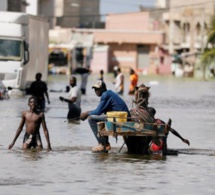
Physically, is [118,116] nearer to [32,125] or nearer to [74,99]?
[32,125]

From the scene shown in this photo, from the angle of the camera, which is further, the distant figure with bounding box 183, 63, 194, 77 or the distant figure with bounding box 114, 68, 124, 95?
the distant figure with bounding box 183, 63, 194, 77

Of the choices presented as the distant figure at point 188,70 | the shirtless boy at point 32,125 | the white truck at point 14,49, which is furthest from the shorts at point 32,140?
the distant figure at point 188,70

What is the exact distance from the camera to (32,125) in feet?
58.8

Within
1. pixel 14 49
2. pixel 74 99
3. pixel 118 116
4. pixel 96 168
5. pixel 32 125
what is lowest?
pixel 96 168

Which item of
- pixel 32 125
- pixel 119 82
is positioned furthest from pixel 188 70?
pixel 32 125

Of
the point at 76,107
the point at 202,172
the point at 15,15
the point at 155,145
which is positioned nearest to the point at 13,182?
the point at 202,172

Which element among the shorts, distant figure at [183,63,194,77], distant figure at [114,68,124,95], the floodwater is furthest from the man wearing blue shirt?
distant figure at [183,63,194,77]

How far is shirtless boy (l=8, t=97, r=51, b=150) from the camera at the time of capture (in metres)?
17.9

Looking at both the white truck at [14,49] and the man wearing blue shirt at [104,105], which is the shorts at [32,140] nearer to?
the man wearing blue shirt at [104,105]

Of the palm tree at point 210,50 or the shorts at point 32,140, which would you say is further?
the palm tree at point 210,50

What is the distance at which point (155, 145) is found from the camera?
58.5 ft

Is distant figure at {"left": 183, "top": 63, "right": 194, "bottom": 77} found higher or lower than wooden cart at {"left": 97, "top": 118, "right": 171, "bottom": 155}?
lower

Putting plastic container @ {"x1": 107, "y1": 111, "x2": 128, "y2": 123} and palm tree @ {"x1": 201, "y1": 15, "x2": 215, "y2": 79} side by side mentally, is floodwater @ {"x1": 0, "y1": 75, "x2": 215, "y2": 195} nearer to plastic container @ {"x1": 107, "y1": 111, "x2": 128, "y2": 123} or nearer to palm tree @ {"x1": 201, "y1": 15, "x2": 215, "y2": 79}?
plastic container @ {"x1": 107, "y1": 111, "x2": 128, "y2": 123}

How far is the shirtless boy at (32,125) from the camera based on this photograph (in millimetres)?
17891
